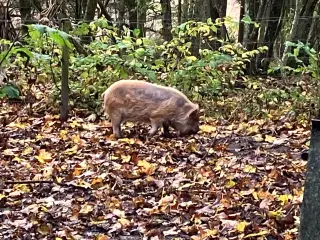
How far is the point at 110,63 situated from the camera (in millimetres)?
9289

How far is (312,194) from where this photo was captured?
98.3 inches

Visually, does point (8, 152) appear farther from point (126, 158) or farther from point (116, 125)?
point (116, 125)

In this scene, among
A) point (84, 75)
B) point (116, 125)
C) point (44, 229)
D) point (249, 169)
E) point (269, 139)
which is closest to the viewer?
point (44, 229)

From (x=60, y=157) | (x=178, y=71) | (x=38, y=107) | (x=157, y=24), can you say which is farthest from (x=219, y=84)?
(x=157, y=24)

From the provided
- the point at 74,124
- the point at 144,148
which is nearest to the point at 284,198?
the point at 144,148

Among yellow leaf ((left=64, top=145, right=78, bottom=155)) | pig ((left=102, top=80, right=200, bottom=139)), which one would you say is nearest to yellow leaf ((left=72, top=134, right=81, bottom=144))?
yellow leaf ((left=64, top=145, right=78, bottom=155))

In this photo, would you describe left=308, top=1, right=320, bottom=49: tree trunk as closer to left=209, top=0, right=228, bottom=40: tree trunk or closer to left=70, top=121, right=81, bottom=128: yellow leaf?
left=209, top=0, right=228, bottom=40: tree trunk

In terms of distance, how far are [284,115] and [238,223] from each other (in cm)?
485

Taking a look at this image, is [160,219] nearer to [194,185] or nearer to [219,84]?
[194,185]

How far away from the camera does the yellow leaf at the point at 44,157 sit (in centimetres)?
664

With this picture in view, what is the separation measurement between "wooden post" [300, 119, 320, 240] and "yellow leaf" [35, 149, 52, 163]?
4.44 meters

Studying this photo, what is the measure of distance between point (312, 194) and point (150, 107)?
5.82m

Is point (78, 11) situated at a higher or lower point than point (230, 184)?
higher

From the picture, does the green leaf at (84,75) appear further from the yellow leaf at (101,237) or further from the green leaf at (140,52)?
the yellow leaf at (101,237)
